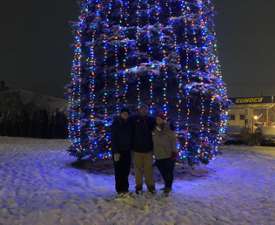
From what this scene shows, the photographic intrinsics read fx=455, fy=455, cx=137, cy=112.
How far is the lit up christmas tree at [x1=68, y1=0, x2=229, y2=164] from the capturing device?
39.0ft

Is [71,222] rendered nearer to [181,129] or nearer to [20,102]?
[181,129]

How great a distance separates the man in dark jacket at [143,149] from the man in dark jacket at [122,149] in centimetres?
14

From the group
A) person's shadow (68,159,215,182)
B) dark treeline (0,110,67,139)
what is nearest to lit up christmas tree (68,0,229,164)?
person's shadow (68,159,215,182)

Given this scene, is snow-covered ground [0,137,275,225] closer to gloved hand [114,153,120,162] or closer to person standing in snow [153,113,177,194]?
person standing in snow [153,113,177,194]

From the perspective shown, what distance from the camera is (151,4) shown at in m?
12.4

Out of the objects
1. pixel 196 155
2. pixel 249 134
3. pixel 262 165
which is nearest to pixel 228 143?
pixel 249 134

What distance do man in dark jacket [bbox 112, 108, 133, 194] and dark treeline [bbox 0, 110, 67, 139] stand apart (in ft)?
79.9

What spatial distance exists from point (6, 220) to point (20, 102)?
43336mm

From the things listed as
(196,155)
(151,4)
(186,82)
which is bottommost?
(196,155)

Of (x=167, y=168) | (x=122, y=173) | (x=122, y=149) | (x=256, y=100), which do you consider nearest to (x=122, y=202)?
(x=122, y=173)

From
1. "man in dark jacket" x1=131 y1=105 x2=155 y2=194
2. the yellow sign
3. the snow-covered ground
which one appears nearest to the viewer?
the snow-covered ground

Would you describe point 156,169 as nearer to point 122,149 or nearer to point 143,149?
point 143,149

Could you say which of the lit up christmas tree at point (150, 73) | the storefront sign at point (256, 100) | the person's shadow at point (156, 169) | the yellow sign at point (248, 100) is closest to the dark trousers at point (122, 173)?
the person's shadow at point (156, 169)

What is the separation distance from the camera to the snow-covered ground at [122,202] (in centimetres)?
711
